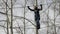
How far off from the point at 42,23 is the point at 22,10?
2.09 ft

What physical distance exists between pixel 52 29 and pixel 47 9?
0.54 meters

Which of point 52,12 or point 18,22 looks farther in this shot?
point 52,12

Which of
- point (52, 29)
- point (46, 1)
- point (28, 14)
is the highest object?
point (46, 1)

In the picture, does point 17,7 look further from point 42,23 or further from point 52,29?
point 52,29

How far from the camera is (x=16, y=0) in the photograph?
3.94 m

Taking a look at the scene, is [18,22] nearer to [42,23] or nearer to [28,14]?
[28,14]

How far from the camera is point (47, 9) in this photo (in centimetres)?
429

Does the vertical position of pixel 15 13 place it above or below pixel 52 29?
above

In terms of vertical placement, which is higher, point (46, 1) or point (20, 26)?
point (46, 1)

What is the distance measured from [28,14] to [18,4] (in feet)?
1.16

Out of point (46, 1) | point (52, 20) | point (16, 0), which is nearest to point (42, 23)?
point (52, 20)

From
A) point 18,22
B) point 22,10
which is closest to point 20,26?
point 18,22

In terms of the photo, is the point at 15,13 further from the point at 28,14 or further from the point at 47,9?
the point at 47,9

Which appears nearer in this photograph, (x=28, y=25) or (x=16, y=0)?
(x=16, y=0)
